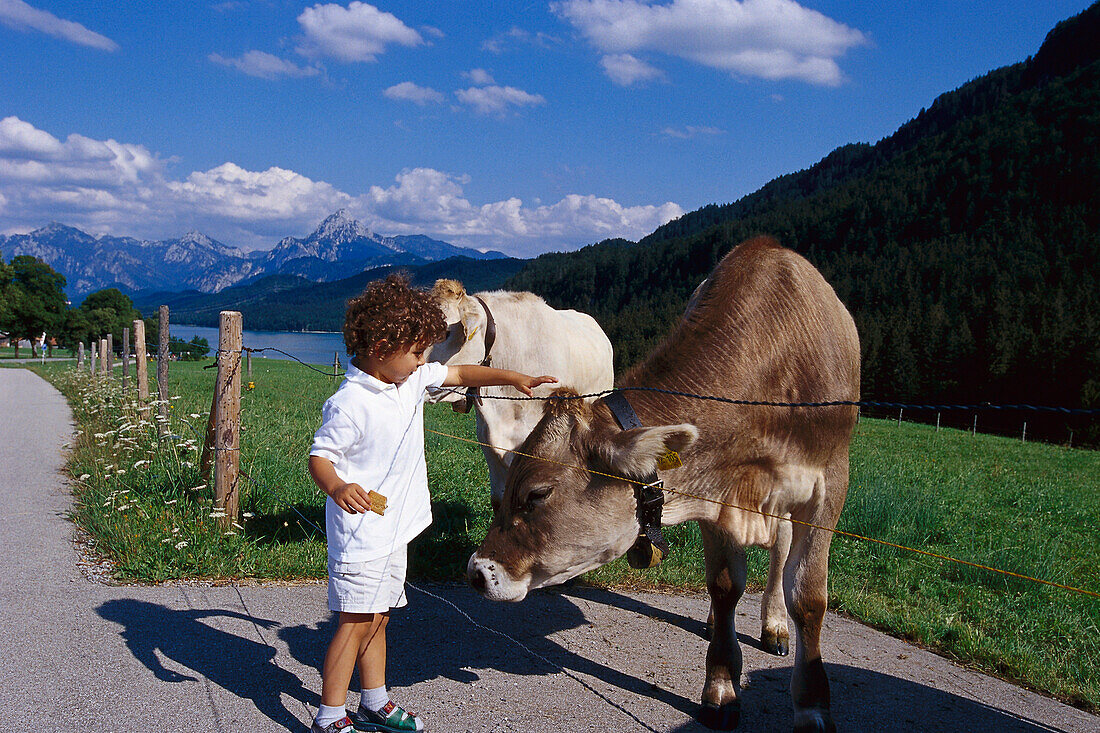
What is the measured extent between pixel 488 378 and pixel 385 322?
662 millimetres

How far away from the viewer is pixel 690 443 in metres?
2.76

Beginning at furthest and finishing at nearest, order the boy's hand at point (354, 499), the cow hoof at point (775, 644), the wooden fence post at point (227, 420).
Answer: the wooden fence post at point (227, 420) < the cow hoof at point (775, 644) < the boy's hand at point (354, 499)

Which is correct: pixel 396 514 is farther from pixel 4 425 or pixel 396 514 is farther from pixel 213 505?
pixel 4 425

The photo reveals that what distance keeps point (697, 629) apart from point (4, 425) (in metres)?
13.6

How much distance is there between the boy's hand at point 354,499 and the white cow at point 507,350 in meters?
2.21

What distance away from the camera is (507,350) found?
5227 mm

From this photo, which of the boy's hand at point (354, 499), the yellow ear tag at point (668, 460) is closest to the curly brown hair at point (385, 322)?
the boy's hand at point (354, 499)

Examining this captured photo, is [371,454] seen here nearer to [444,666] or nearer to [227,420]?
[444,666]

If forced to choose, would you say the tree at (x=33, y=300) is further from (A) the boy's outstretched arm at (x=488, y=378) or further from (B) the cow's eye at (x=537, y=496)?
(B) the cow's eye at (x=537, y=496)

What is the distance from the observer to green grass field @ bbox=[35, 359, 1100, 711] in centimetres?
473

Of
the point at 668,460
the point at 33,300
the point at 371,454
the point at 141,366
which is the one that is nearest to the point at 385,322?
the point at 371,454

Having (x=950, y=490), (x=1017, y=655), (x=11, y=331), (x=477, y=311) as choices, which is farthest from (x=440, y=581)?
(x=11, y=331)

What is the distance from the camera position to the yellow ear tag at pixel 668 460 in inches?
109

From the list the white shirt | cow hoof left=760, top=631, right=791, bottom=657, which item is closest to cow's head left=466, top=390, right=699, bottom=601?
the white shirt
